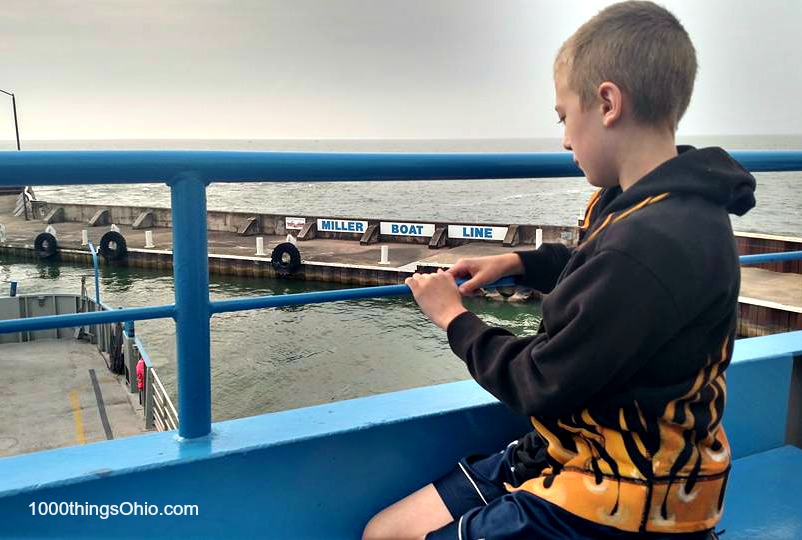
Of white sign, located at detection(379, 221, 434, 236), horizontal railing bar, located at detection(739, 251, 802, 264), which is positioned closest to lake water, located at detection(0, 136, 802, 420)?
white sign, located at detection(379, 221, 434, 236)

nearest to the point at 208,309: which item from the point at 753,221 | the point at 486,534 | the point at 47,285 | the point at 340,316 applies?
the point at 486,534

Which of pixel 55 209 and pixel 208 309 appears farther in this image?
pixel 55 209

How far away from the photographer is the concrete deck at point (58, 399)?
47.5 feet

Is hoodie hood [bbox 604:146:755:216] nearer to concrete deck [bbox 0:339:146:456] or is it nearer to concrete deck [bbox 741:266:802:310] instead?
concrete deck [bbox 0:339:146:456]

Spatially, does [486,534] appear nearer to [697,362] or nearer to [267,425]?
[697,362]

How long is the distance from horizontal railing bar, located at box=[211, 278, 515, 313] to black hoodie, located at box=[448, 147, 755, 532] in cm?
50

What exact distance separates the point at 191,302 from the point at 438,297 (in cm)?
63

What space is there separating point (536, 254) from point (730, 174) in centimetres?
71

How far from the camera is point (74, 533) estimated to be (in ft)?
5.16

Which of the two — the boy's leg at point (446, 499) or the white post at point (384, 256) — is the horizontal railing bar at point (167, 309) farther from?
the white post at point (384, 256)

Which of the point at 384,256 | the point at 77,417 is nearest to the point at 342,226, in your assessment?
the point at 384,256

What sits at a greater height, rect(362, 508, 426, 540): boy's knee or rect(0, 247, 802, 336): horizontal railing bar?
rect(0, 247, 802, 336): horizontal railing bar

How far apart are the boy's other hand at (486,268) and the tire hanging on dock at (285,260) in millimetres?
31340

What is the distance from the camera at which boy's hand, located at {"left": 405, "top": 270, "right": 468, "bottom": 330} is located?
150cm
